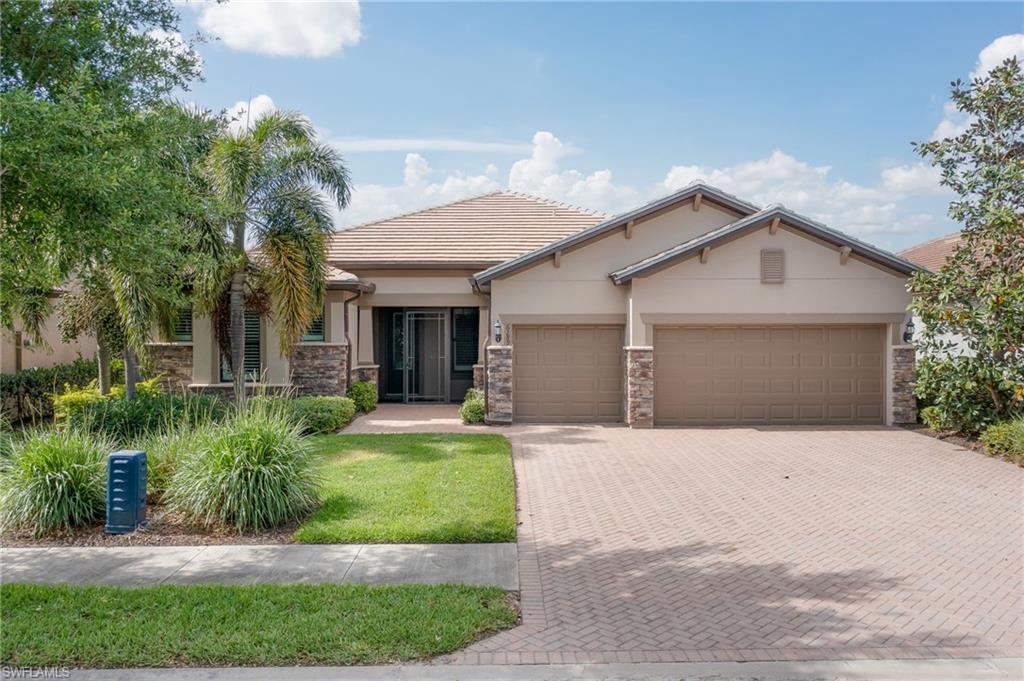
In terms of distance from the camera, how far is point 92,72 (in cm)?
801

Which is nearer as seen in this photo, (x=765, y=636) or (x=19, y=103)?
(x=765, y=636)

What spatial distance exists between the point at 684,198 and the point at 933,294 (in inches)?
222

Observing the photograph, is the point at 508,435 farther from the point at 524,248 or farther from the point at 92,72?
the point at 92,72

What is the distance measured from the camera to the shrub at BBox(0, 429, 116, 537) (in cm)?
784

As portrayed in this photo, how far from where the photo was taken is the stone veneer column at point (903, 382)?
1505 centimetres

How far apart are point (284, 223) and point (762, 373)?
11.0 m

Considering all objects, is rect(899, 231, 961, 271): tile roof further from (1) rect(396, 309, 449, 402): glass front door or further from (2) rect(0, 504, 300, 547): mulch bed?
(2) rect(0, 504, 300, 547): mulch bed

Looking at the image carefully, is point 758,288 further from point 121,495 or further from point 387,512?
point 121,495

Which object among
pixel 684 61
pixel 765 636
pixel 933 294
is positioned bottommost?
pixel 765 636

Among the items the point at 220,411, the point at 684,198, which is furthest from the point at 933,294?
the point at 220,411

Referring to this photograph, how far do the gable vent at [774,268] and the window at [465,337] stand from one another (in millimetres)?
7797

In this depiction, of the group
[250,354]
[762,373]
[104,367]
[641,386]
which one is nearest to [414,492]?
[641,386]

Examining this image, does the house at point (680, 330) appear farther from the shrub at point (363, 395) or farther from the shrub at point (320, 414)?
the shrub at point (320, 414)

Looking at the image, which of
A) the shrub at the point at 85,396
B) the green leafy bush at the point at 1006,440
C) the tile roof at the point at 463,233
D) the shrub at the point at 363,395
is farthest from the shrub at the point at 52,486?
the green leafy bush at the point at 1006,440
